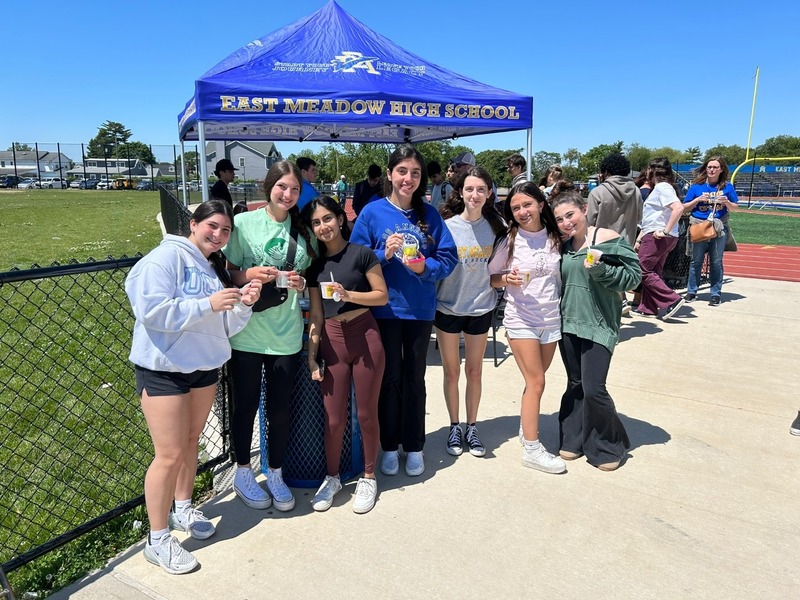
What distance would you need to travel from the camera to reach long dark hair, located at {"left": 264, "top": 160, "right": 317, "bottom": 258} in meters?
2.91

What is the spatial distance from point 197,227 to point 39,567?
5.85ft

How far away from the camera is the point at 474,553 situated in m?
2.75

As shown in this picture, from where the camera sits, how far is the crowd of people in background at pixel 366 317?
254cm

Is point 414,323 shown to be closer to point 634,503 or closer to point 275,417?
point 275,417

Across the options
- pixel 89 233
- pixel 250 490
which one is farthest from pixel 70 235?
pixel 250 490

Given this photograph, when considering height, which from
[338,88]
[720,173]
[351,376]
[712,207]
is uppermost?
[338,88]

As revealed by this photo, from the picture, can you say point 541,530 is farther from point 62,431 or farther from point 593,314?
point 62,431

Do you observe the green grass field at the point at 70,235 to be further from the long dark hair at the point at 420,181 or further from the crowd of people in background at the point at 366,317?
the long dark hair at the point at 420,181

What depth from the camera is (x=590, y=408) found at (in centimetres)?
361

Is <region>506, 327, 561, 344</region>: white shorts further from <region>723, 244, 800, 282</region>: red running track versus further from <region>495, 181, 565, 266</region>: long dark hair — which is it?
<region>723, 244, 800, 282</region>: red running track

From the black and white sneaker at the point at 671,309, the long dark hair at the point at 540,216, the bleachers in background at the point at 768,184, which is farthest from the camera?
the bleachers in background at the point at 768,184

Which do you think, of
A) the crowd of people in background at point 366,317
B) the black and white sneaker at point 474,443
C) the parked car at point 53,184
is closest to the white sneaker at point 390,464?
the crowd of people in background at point 366,317

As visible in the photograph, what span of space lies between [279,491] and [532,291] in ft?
6.21

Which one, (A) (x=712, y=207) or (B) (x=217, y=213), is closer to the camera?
(B) (x=217, y=213)
